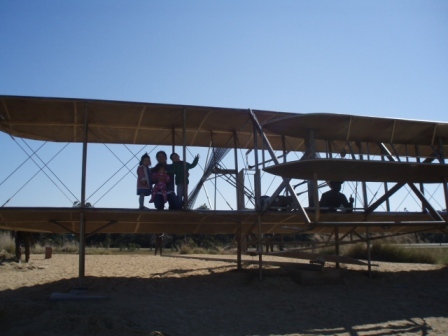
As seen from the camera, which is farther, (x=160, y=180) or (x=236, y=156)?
(x=236, y=156)

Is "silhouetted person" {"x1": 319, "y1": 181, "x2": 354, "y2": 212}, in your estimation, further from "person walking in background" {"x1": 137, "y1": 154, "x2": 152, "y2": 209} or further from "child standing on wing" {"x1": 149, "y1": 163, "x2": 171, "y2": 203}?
"person walking in background" {"x1": 137, "y1": 154, "x2": 152, "y2": 209}

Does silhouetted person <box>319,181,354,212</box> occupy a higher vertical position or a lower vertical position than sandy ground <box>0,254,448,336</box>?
higher

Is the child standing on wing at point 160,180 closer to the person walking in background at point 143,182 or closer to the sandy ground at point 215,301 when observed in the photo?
the person walking in background at point 143,182

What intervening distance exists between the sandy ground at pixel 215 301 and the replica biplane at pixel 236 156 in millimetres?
1514

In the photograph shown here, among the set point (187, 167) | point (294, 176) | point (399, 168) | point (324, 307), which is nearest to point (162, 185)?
point (187, 167)

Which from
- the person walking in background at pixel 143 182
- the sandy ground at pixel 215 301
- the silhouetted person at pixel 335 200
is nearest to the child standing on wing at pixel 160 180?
the person walking in background at pixel 143 182

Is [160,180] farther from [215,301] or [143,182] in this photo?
[215,301]

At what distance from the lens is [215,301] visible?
12203 mm

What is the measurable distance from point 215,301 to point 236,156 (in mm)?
5981

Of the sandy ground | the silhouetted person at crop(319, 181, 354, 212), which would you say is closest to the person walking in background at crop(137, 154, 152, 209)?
the sandy ground

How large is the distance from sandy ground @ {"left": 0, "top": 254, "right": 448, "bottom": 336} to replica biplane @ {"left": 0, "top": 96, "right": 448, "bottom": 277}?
4.97 ft

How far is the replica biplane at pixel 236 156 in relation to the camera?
11383mm

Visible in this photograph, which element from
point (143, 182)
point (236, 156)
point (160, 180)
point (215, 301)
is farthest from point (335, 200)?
point (143, 182)

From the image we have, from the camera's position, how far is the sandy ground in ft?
31.9
